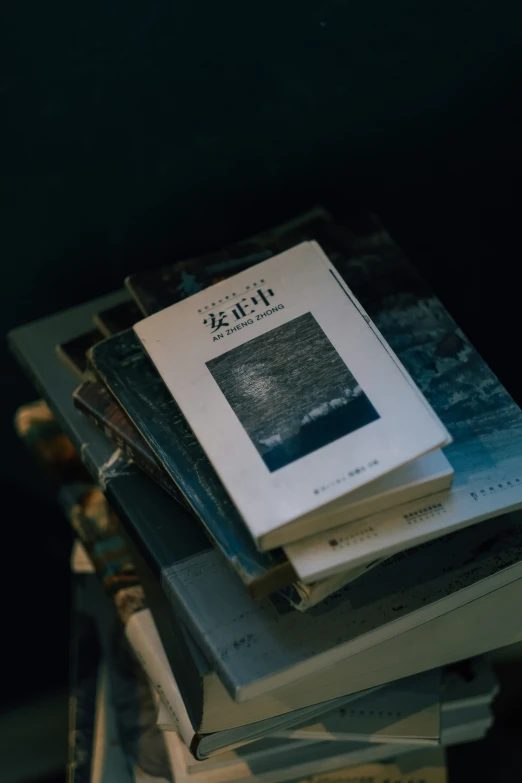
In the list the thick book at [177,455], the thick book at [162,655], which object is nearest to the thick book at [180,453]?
the thick book at [177,455]

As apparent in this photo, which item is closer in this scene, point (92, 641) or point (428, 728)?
point (428, 728)

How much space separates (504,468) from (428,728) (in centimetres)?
32

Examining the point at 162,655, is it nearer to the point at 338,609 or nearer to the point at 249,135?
the point at 338,609

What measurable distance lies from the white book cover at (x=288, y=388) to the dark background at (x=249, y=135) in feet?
0.68

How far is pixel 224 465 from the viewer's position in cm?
65

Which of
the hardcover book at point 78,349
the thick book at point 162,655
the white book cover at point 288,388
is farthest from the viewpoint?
the hardcover book at point 78,349

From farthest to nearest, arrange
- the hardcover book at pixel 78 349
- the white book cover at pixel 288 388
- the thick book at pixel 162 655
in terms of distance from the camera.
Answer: the hardcover book at pixel 78 349 < the thick book at pixel 162 655 < the white book cover at pixel 288 388

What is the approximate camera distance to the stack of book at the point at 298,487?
63cm

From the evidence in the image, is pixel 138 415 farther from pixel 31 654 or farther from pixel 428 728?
pixel 31 654

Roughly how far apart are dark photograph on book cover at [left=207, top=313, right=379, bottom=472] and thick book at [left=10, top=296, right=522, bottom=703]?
0.13 meters

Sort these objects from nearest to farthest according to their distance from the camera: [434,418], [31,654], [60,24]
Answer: [434,418], [60,24], [31,654]

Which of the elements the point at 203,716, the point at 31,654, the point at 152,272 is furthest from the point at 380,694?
the point at 31,654

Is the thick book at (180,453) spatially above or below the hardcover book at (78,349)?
below

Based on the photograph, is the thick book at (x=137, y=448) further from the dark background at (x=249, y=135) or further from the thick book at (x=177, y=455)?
the dark background at (x=249, y=135)
